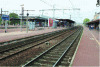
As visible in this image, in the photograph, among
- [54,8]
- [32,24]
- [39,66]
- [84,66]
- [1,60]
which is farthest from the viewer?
[54,8]

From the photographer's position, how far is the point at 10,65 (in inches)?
238

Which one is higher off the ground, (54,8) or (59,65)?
(54,8)

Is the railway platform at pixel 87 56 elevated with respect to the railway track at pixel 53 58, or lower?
elevated

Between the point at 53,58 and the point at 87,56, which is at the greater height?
the point at 87,56

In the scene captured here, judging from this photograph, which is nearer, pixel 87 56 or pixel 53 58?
pixel 87 56

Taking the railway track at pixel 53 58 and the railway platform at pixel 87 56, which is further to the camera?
the railway track at pixel 53 58

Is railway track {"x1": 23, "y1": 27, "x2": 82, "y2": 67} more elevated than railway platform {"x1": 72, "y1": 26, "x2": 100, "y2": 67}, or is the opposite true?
railway platform {"x1": 72, "y1": 26, "x2": 100, "y2": 67}

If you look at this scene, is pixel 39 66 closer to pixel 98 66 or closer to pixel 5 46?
pixel 98 66

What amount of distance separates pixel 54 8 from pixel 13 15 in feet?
180

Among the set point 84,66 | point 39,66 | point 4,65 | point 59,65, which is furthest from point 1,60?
point 84,66

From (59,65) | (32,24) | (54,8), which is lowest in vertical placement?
(59,65)

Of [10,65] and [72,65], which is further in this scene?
[10,65]

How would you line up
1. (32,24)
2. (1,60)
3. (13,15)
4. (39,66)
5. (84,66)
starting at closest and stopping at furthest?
(84,66)
(39,66)
(1,60)
(32,24)
(13,15)

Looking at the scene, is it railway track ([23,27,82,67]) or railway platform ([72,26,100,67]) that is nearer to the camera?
railway platform ([72,26,100,67])
